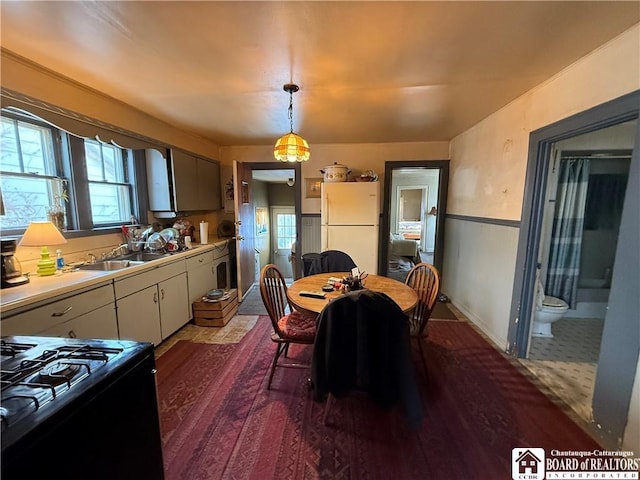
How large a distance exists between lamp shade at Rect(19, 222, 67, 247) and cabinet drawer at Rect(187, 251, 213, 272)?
3.99 ft

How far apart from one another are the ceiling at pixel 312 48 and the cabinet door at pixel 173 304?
172 cm

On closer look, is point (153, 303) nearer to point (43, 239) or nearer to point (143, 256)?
point (143, 256)

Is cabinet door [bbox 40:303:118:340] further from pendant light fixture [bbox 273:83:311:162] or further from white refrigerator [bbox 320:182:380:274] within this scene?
white refrigerator [bbox 320:182:380:274]

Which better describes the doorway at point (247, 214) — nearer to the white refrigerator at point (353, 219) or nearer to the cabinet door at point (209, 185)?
the cabinet door at point (209, 185)

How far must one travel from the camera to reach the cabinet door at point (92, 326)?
5.47 feet

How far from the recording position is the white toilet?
271 cm

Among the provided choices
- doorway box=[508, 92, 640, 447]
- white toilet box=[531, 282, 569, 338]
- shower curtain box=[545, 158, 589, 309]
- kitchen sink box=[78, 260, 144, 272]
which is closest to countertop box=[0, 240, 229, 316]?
kitchen sink box=[78, 260, 144, 272]

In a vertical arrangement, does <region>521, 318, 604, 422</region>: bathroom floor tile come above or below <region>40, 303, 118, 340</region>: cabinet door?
below

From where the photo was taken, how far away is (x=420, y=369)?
2271mm

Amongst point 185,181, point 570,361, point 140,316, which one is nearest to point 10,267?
point 140,316

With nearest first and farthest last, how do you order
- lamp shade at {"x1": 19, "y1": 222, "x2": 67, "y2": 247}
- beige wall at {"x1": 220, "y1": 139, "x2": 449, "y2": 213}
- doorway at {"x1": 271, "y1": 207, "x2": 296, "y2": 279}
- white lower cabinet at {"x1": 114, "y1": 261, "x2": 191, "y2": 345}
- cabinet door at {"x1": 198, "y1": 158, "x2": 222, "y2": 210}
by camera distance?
1. lamp shade at {"x1": 19, "y1": 222, "x2": 67, "y2": 247}
2. white lower cabinet at {"x1": 114, "y1": 261, "x2": 191, "y2": 345}
3. cabinet door at {"x1": 198, "y1": 158, "x2": 222, "y2": 210}
4. beige wall at {"x1": 220, "y1": 139, "x2": 449, "y2": 213}
5. doorway at {"x1": 271, "y1": 207, "x2": 296, "y2": 279}

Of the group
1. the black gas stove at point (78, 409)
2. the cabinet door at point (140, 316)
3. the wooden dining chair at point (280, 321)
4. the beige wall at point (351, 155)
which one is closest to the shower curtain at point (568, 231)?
the beige wall at point (351, 155)

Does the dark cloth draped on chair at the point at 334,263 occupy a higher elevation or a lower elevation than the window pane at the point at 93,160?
lower

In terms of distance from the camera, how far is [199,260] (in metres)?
3.20
